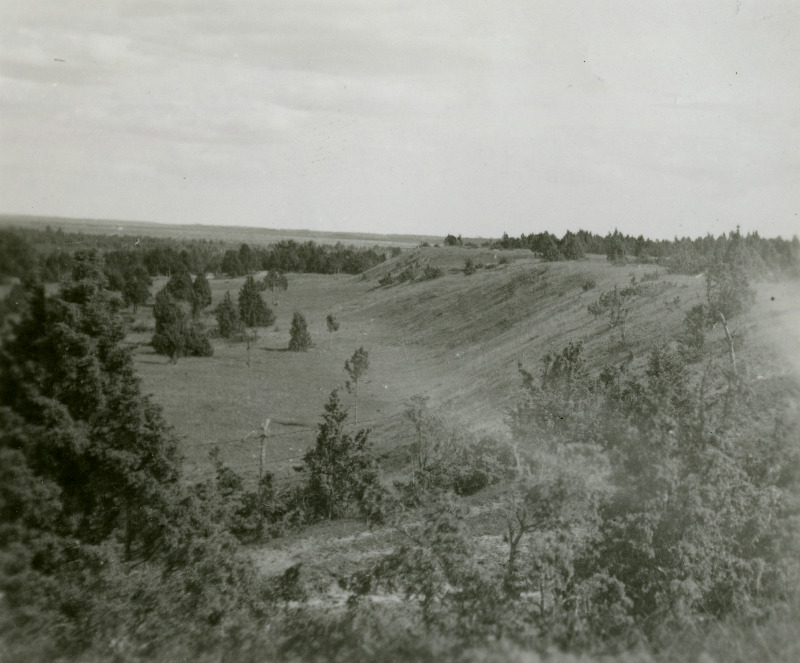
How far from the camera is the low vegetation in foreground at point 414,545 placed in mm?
7664

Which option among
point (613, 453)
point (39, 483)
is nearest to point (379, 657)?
point (613, 453)

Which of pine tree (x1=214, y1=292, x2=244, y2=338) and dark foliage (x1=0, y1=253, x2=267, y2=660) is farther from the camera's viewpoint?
pine tree (x1=214, y1=292, x2=244, y2=338)

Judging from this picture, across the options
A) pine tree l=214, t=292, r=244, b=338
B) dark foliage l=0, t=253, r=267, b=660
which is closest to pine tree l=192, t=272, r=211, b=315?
pine tree l=214, t=292, r=244, b=338

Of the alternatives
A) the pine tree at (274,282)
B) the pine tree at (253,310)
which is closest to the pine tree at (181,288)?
the pine tree at (253,310)

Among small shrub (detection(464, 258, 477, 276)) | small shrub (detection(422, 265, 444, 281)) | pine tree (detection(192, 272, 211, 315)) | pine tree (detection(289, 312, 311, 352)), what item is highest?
small shrub (detection(464, 258, 477, 276))

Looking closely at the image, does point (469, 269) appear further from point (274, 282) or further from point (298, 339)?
point (298, 339)

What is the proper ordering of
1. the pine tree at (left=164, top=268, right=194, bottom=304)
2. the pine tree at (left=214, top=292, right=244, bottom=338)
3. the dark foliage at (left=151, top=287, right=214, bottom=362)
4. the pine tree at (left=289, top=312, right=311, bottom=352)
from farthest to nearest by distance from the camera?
the pine tree at (left=164, top=268, right=194, bottom=304), the pine tree at (left=214, top=292, right=244, bottom=338), the pine tree at (left=289, top=312, right=311, bottom=352), the dark foliage at (left=151, top=287, right=214, bottom=362)

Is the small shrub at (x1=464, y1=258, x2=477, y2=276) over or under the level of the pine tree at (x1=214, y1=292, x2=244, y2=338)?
over

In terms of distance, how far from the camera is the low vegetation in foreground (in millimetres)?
7664

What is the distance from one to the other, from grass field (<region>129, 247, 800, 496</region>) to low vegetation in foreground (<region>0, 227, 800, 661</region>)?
11720 millimetres

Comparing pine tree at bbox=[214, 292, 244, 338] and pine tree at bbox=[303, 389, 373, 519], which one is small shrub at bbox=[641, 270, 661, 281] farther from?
pine tree at bbox=[214, 292, 244, 338]

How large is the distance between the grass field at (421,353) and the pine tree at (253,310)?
64.9 inches

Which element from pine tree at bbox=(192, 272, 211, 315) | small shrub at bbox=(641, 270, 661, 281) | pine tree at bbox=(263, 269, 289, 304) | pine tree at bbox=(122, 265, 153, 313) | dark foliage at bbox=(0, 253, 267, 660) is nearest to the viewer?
dark foliage at bbox=(0, 253, 267, 660)

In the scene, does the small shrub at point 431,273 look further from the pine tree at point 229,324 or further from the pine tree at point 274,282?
the pine tree at point 229,324
